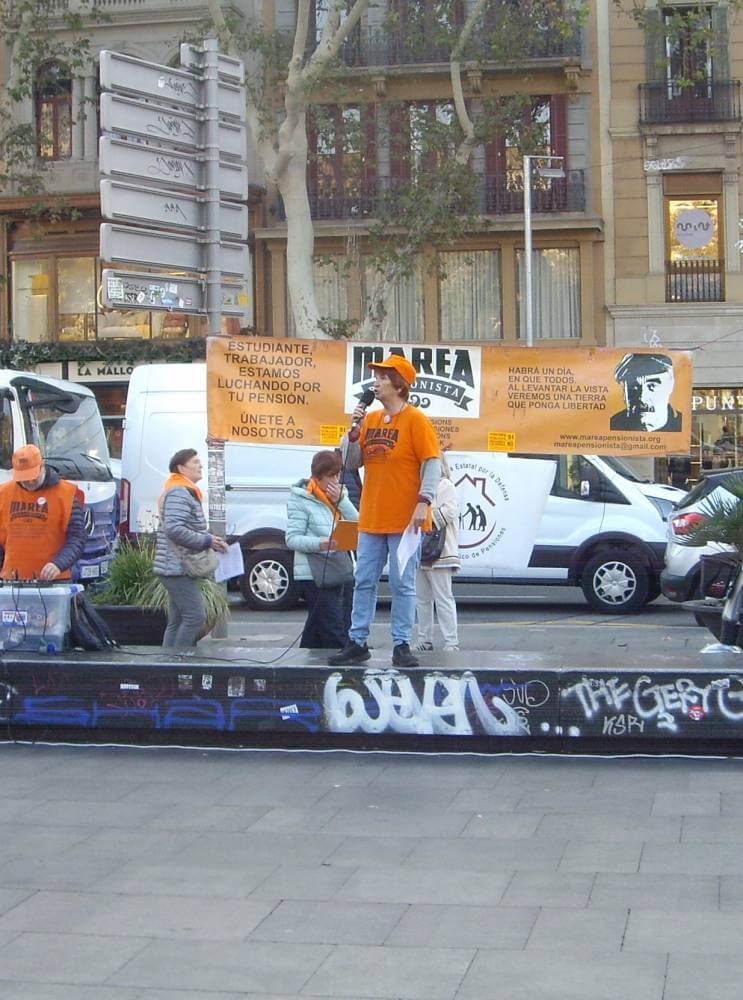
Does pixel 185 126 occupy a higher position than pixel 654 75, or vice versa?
pixel 654 75

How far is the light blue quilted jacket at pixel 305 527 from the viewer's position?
30.7 feet

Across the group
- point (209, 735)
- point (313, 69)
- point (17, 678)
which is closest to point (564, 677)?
point (209, 735)

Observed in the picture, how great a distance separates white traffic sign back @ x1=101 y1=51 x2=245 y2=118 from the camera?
10.0m

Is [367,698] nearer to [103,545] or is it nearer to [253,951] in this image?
[253,951]

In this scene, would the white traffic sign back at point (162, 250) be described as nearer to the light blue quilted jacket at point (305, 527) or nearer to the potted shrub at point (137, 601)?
the light blue quilted jacket at point (305, 527)

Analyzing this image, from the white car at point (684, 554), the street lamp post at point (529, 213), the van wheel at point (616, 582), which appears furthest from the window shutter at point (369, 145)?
the white car at point (684, 554)

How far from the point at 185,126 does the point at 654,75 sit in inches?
940

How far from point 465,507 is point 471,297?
1860cm

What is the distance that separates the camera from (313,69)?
23.1 metres

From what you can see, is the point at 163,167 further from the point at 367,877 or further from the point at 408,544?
the point at 367,877

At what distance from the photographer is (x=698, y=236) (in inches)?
1257

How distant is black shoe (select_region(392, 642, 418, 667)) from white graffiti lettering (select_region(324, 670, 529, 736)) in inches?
6.0

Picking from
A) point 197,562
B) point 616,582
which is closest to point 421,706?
point 197,562

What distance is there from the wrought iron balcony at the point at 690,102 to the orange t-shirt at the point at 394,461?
2573cm
